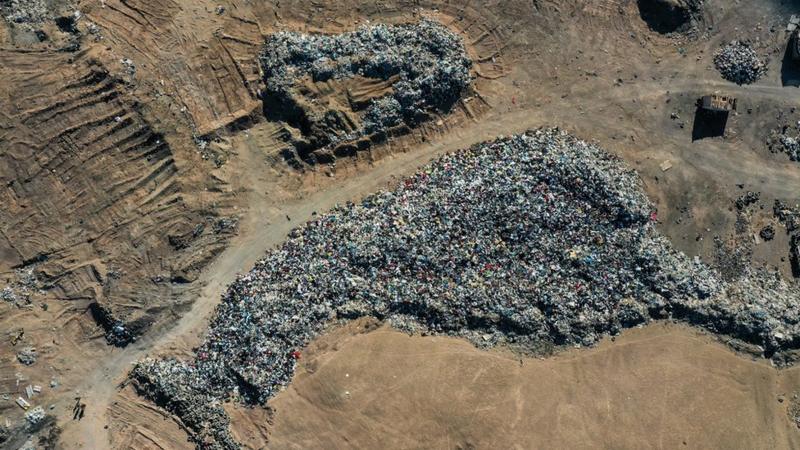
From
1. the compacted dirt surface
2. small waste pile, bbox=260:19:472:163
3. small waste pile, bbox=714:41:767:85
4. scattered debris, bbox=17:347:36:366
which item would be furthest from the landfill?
scattered debris, bbox=17:347:36:366

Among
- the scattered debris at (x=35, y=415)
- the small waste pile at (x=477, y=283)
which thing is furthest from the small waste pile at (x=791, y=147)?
the scattered debris at (x=35, y=415)

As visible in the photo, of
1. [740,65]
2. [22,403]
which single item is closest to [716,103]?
[740,65]

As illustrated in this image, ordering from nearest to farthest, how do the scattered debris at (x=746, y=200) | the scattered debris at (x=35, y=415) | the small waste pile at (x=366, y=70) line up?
the scattered debris at (x=35, y=415)
the small waste pile at (x=366, y=70)
the scattered debris at (x=746, y=200)

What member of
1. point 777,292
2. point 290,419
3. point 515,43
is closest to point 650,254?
point 777,292

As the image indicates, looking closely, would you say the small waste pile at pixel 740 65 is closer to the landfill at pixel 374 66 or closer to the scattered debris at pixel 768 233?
the scattered debris at pixel 768 233

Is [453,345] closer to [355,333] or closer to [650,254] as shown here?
[355,333]

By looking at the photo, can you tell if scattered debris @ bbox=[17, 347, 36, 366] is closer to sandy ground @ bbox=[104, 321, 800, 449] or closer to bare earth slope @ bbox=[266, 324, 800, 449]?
sandy ground @ bbox=[104, 321, 800, 449]
